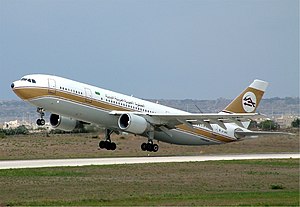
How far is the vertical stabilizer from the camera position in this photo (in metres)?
57.6

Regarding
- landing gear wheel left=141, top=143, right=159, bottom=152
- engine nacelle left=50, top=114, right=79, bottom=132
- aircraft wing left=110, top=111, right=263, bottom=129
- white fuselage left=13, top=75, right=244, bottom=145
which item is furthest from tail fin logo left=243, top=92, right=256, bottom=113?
engine nacelle left=50, top=114, right=79, bottom=132

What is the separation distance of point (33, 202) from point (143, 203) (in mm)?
3581

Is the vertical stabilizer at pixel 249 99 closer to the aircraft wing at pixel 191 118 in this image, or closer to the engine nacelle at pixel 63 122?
the aircraft wing at pixel 191 118

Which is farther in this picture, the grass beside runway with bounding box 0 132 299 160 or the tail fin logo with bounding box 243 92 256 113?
the tail fin logo with bounding box 243 92 256 113

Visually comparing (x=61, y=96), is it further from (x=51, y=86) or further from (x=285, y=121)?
(x=285, y=121)

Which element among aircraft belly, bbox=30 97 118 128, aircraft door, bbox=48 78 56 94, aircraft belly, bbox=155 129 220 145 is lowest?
aircraft belly, bbox=155 129 220 145

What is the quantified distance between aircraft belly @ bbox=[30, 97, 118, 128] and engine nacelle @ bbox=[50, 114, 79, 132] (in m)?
3.41

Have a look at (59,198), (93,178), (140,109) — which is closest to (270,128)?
(140,109)

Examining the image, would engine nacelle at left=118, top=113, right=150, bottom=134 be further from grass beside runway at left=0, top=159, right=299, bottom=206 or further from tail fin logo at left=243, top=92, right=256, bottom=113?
tail fin logo at left=243, top=92, right=256, bottom=113

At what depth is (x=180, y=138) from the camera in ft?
177

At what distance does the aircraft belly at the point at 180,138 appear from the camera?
53188 mm

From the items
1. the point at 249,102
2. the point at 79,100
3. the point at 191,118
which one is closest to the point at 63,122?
the point at 79,100

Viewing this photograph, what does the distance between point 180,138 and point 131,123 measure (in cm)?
634

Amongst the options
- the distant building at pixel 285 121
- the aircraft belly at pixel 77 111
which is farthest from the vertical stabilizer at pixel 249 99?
the distant building at pixel 285 121
